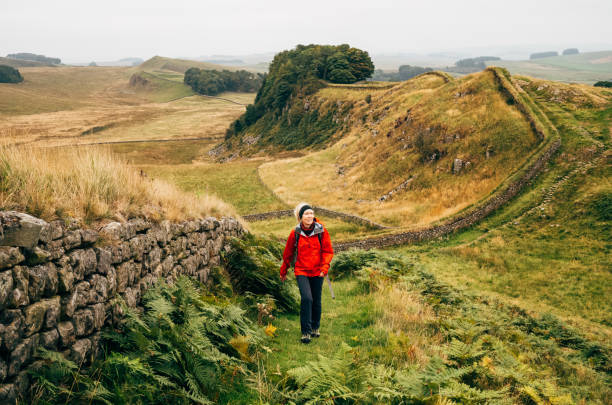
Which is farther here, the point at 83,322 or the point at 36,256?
the point at 83,322

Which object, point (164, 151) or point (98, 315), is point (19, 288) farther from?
point (164, 151)

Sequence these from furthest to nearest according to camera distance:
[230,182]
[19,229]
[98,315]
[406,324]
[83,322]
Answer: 1. [230,182]
2. [406,324]
3. [98,315]
4. [83,322]
5. [19,229]

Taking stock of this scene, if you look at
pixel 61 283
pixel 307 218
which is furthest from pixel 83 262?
pixel 307 218

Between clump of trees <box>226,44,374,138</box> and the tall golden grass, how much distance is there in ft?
251

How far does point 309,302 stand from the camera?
7258mm

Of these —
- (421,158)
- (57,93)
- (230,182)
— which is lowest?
(230,182)

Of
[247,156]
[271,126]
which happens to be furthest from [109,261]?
[271,126]

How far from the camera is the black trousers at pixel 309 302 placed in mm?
7281

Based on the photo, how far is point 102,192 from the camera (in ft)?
21.6

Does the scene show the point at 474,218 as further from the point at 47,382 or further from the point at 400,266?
the point at 47,382

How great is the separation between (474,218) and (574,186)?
683 cm

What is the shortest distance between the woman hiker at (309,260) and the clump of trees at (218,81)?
17749 centimetres

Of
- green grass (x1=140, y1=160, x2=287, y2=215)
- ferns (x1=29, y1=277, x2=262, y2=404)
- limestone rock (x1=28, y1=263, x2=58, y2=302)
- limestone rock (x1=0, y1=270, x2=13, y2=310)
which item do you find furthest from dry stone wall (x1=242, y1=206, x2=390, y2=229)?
limestone rock (x1=0, y1=270, x2=13, y2=310)

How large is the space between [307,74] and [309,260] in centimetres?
8849
